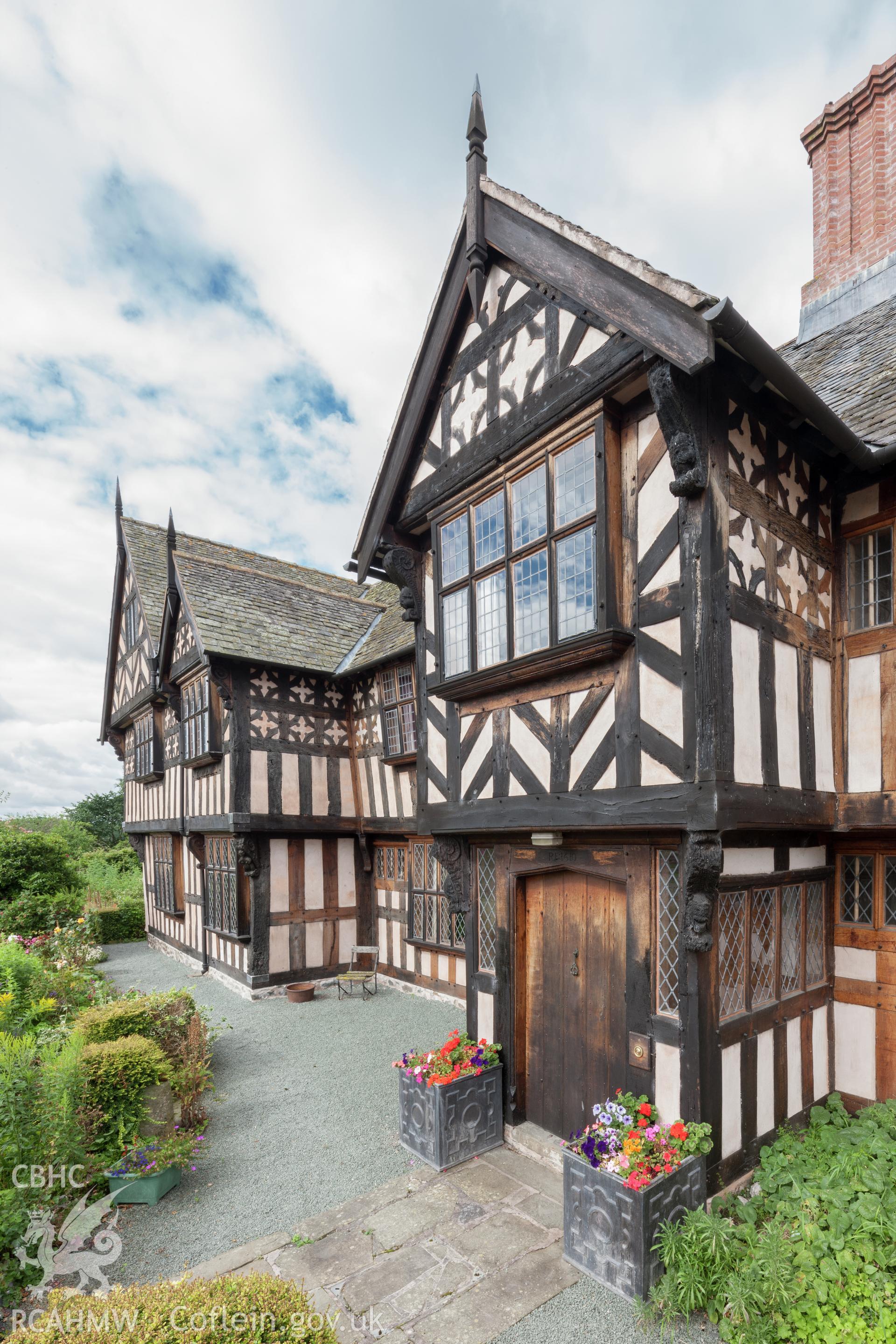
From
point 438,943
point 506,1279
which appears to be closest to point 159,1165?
point 506,1279

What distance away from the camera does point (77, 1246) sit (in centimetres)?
482

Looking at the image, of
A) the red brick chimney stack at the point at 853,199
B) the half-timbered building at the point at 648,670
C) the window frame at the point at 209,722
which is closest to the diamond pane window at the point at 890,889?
the half-timbered building at the point at 648,670

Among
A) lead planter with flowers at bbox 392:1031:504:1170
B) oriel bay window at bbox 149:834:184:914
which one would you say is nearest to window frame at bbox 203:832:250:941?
oriel bay window at bbox 149:834:184:914

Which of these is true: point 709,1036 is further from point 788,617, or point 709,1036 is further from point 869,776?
point 788,617

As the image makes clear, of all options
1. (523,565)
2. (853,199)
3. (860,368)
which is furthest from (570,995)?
(853,199)

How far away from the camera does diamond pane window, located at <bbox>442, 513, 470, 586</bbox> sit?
638cm

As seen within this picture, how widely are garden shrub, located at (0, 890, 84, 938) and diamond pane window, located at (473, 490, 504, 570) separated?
1195 cm

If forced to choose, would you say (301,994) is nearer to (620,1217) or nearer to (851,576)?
(620,1217)

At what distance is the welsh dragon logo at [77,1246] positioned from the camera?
4.39 m

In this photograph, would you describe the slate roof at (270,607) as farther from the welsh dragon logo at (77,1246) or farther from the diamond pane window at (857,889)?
the welsh dragon logo at (77,1246)

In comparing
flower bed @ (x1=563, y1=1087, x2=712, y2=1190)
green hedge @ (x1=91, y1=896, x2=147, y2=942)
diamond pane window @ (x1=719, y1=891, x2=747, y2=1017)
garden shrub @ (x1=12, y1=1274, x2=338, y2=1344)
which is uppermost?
diamond pane window @ (x1=719, y1=891, x2=747, y2=1017)

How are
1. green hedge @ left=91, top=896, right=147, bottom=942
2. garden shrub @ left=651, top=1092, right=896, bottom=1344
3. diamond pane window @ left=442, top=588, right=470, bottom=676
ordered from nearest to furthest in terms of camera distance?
garden shrub @ left=651, top=1092, right=896, bottom=1344 → diamond pane window @ left=442, top=588, right=470, bottom=676 → green hedge @ left=91, top=896, right=147, bottom=942

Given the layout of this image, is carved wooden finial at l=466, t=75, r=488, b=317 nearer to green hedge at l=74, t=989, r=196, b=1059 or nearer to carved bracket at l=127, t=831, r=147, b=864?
green hedge at l=74, t=989, r=196, b=1059

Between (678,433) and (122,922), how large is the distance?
20.0 meters
